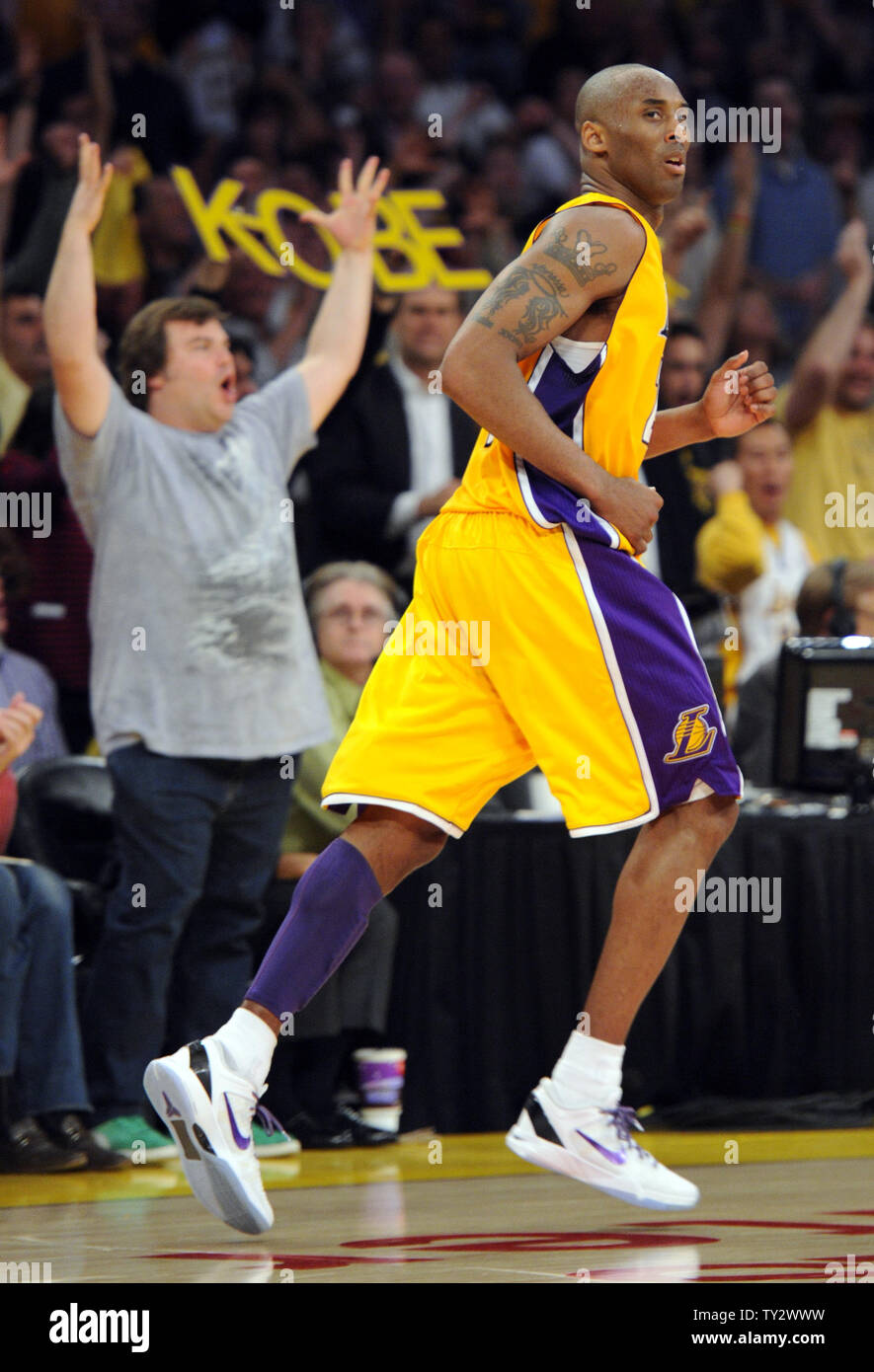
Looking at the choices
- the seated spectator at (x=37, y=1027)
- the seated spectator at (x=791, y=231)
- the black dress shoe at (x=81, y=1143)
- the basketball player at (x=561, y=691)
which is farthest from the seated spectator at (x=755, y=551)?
the basketball player at (x=561, y=691)

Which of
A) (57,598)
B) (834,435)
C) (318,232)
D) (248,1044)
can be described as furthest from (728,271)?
(248,1044)

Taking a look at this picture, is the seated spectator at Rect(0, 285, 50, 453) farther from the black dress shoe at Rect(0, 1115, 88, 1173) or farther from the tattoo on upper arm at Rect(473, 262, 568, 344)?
the tattoo on upper arm at Rect(473, 262, 568, 344)

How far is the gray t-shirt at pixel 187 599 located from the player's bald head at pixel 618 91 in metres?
1.76

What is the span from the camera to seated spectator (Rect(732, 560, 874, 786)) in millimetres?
5871

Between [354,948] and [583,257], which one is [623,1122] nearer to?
[583,257]

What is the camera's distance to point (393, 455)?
6.16 metres

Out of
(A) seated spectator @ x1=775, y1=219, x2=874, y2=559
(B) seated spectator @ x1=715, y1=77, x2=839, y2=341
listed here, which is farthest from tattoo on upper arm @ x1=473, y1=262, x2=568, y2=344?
(B) seated spectator @ x1=715, y1=77, x2=839, y2=341

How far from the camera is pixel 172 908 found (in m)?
4.63

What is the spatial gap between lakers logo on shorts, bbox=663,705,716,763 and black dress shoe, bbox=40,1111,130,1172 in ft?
6.55

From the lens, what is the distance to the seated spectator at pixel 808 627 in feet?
19.3

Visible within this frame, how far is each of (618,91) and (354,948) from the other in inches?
96.6

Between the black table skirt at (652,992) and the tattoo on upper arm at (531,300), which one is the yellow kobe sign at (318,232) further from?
the tattoo on upper arm at (531,300)

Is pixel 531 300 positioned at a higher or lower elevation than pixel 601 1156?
higher
